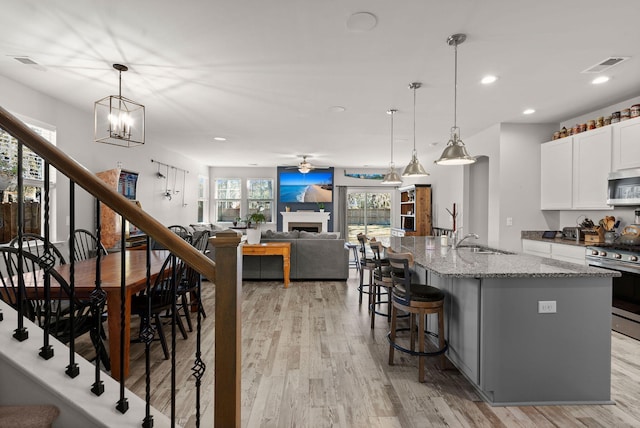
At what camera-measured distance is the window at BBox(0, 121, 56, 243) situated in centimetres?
340

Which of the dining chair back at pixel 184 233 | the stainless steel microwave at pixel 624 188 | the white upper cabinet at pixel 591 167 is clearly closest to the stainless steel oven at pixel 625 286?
the stainless steel microwave at pixel 624 188

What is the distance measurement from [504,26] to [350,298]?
3.66m

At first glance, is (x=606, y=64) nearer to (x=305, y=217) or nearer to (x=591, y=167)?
(x=591, y=167)

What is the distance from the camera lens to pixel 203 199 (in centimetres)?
977

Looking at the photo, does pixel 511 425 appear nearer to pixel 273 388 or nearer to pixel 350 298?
pixel 273 388

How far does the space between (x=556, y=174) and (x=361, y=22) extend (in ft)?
13.2

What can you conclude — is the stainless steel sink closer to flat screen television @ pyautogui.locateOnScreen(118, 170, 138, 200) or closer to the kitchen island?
the kitchen island

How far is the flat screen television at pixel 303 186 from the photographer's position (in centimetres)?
1022

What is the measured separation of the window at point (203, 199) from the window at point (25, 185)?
17.6 feet

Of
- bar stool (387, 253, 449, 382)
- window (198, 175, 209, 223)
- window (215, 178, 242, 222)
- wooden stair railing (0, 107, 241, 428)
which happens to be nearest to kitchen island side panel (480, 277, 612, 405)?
bar stool (387, 253, 449, 382)

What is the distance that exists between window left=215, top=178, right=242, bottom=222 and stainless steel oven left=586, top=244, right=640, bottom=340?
8.84 metres

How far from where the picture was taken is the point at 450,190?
6.91 m

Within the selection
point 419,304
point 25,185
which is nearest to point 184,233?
point 25,185

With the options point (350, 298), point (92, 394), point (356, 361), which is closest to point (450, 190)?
point (350, 298)
